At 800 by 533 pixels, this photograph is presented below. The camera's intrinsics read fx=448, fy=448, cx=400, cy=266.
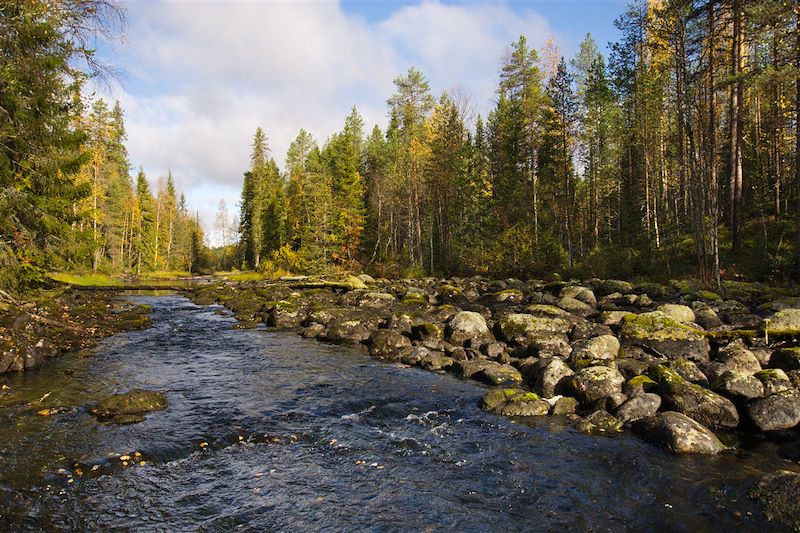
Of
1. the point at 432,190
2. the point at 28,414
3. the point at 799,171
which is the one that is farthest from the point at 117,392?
the point at 432,190

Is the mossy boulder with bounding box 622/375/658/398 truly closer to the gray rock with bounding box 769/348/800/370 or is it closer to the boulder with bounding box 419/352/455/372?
the gray rock with bounding box 769/348/800/370

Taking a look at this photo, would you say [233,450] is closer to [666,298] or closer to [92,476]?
[92,476]

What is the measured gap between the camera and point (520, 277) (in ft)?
111

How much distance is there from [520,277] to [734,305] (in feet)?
57.2

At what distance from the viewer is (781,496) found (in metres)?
5.75

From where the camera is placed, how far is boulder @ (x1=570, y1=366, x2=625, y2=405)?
372 inches

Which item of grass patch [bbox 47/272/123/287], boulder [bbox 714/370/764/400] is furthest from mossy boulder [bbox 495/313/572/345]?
grass patch [bbox 47/272/123/287]

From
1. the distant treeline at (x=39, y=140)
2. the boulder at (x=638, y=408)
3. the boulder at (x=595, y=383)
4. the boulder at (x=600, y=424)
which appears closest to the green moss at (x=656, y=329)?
the boulder at (x=595, y=383)

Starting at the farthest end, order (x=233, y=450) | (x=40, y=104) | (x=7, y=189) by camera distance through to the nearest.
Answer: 1. (x=40, y=104)
2. (x=7, y=189)
3. (x=233, y=450)

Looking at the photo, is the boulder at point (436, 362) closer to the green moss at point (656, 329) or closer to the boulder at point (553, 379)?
the boulder at point (553, 379)

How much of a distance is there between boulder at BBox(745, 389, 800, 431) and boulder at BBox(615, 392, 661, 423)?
1591mm

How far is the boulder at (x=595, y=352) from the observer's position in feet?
37.6

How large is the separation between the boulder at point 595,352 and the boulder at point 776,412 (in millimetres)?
3243

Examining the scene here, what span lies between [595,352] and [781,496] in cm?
619
